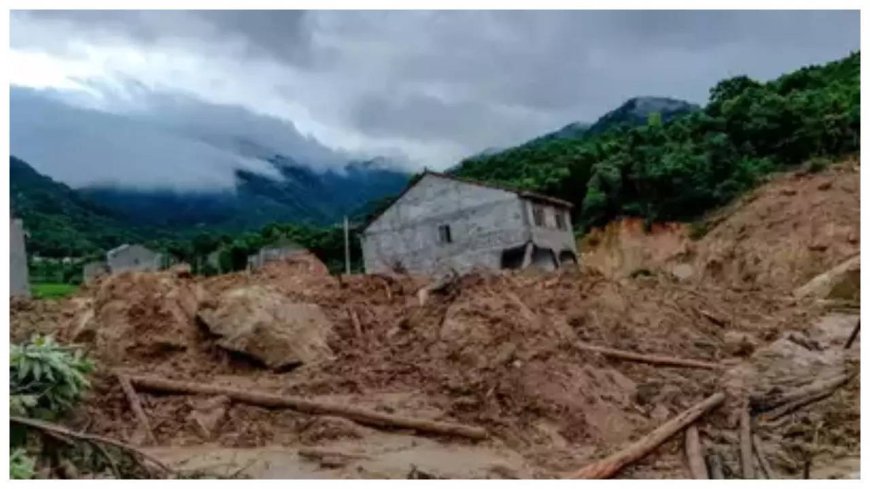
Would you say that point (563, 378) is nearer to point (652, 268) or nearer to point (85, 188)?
point (85, 188)

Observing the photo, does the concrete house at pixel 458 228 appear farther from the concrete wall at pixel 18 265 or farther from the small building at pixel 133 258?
the concrete wall at pixel 18 265

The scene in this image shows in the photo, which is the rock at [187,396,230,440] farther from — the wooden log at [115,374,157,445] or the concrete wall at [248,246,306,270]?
the concrete wall at [248,246,306,270]

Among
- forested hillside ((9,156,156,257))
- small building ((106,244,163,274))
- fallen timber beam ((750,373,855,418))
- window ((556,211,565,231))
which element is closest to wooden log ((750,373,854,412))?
fallen timber beam ((750,373,855,418))

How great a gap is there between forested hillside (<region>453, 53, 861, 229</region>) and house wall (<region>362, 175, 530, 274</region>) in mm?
1529

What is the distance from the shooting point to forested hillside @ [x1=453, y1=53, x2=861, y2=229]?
15.8m

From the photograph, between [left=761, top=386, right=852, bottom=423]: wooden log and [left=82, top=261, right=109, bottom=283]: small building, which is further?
[left=82, top=261, right=109, bottom=283]: small building

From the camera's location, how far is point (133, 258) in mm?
11211

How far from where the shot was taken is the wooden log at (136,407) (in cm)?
495

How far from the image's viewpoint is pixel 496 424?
16.5 feet

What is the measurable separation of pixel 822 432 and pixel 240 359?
309 cm

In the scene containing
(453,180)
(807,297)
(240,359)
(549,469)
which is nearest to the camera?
(549,469)

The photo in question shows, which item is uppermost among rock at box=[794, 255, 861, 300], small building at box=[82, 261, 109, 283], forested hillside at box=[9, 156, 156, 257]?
forested hillside at box=[9, 156, 156, 257]

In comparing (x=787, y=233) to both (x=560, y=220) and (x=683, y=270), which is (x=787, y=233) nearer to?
(x=683, y=270)
